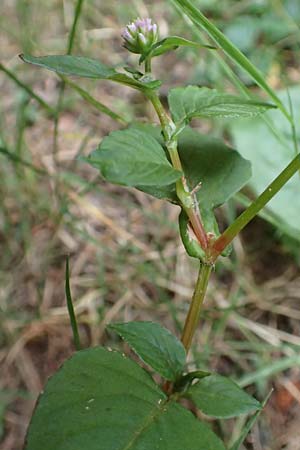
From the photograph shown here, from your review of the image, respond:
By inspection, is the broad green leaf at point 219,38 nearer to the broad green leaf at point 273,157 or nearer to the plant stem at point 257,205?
the plant stem at point 257,205

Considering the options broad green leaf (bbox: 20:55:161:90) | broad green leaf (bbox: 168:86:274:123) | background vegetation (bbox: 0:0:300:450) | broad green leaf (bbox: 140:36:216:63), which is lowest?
background vegetation (bbox: 0:0:300:450)

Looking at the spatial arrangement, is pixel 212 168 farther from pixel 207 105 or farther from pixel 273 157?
pixel 273 157

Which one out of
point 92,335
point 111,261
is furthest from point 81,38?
point 92,335

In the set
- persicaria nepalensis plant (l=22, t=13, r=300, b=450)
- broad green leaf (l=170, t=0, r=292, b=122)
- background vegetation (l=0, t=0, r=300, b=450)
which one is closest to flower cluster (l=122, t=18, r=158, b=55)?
persicaria nepalensis plant (l=22, t=13, r=300, b=450)

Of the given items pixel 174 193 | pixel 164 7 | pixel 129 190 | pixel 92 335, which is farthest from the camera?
pixel 164 7

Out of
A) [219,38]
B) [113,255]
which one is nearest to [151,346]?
[219,38]

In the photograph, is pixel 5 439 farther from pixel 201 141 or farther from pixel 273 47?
pixel 273 47

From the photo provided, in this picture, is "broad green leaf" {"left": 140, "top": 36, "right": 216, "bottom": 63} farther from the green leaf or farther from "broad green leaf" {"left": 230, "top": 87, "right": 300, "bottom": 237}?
"broad green leaf" {"left": 230, "top": 87, "right": 300, "bottom": 237}
